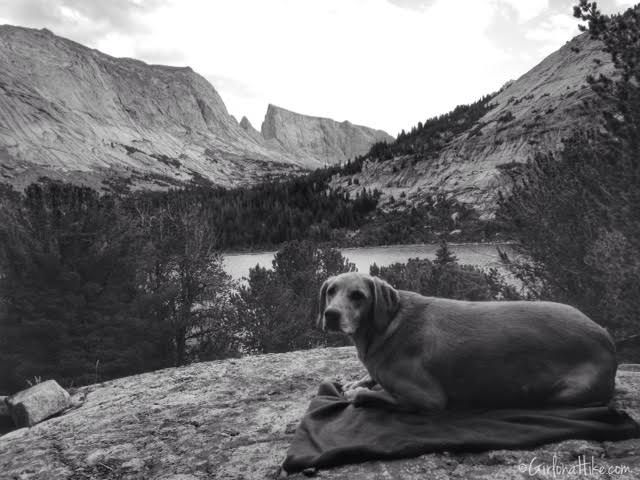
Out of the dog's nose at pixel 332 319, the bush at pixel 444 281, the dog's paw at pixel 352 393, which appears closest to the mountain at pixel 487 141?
the bush at pixel 444 281

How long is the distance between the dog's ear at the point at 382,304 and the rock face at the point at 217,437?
1317 mm

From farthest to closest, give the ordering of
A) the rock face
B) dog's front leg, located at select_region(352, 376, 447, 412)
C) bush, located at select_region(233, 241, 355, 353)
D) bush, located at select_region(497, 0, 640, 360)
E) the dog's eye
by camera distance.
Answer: bush, located at select_region(233, 241, 355, 353) < bush, located at select_region(497, 0, 640, 360) < the dog's eye < dog's front leg, located at select_region(352, 376, 447, 412) < the rock face

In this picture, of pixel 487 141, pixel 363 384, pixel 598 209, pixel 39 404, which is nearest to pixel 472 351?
pixel 363 384

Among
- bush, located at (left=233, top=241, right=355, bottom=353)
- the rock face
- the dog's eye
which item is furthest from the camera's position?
bush, located at (left=233, top=241, right=355, bottom=353)

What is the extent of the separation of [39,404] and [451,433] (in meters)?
7.81

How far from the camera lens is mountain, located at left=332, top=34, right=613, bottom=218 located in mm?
86312

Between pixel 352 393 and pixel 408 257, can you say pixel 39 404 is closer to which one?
pixel 352 393

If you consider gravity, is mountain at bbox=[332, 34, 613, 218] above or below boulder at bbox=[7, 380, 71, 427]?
above

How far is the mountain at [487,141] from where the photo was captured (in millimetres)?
86312

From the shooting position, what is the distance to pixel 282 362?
7.86 meters

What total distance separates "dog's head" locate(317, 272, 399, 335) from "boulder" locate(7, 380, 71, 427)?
248 inches

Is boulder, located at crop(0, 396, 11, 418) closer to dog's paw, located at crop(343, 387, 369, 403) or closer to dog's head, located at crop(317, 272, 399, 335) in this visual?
dog's paw, located at crop(343, 387, 369, 403)

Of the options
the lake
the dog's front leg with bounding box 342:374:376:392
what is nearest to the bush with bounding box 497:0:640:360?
the dog's front leg with bounding box 342:374:376:392

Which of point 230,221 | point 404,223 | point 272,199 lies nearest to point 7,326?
point 404,223
